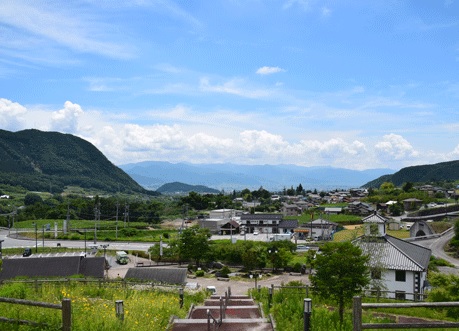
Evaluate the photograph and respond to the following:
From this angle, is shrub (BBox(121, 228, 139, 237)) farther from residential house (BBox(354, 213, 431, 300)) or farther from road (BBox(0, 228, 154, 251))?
residential house (BBox(354, 213, 431, 300))

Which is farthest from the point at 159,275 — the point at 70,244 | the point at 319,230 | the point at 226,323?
the point at 319,230

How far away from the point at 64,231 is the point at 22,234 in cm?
584

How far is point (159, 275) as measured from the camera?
2584 cm

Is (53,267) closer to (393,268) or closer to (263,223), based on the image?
(393,268)

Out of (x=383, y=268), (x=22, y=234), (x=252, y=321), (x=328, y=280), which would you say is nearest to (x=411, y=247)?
(x=383, y=268)

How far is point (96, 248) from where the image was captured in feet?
152

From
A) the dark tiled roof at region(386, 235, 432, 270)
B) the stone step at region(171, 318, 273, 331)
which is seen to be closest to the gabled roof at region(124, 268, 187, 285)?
the dark tiled roof at region(386, 235, 432, 270)

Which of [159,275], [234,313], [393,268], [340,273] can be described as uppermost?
[340,273]

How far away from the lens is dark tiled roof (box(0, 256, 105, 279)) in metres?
27.1

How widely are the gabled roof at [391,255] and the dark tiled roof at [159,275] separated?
11.2 m

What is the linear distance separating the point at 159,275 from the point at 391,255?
14710 millimetres

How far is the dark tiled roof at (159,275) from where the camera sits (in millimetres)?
25406

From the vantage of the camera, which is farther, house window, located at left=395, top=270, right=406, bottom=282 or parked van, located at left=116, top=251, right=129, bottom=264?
parked van, located at left=116, top=251, right=129, bottom=264

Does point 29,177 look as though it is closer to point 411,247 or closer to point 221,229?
point 221,229
